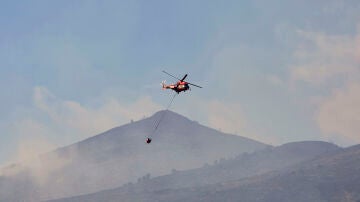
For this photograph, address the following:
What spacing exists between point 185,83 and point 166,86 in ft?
20.3

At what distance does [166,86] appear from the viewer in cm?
11662

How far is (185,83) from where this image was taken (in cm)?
11144
